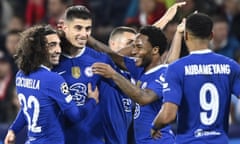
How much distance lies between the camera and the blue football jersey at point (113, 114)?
28.5 feet

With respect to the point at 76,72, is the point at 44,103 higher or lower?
lower

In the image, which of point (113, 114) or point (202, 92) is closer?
point (202, 92)

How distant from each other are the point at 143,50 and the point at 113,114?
82cm

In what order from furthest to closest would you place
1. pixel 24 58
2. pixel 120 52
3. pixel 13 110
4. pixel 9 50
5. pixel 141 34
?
pixel 9 50 < pixel 13 110 < pixel 120 52 < pixel 141 34 < pixel 24 58

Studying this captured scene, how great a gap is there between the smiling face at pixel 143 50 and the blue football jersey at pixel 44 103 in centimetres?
85

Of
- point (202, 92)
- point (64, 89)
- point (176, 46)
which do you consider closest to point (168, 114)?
point (202, 92)

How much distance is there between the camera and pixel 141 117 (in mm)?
8383

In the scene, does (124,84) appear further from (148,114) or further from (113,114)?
(113,114)

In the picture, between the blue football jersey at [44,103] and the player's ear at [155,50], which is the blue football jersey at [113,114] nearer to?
the player's ear at [155,50]

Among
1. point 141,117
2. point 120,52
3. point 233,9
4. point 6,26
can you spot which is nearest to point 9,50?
point 6,26

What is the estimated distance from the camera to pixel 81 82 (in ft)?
27.3

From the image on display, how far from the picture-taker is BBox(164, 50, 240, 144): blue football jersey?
7.28m

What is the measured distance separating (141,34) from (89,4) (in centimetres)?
567

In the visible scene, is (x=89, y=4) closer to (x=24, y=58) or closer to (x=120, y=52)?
(x=120, y=52)
